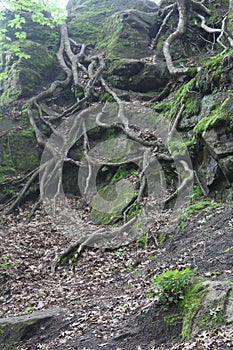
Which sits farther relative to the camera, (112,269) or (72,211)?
(72,211)

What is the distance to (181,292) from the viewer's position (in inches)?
170

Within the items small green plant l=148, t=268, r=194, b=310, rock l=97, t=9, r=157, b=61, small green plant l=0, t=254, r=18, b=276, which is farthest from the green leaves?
small green plant l=148, t=268, r=194, b=310

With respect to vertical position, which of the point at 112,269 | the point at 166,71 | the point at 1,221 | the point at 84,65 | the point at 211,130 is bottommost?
the point at 112,269

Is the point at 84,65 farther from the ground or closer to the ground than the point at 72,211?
farther from the ground

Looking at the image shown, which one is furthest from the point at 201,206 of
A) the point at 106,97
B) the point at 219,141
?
the point at 106,97

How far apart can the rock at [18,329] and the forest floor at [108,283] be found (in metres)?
0.11

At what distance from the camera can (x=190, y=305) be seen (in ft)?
13.4

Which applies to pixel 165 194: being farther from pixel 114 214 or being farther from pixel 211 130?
pixel 211 130

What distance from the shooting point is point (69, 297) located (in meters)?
6.12

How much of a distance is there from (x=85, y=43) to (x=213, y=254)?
13.6 metres

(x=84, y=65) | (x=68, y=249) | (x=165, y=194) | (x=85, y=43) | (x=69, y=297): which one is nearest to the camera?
(x=69, y=297)

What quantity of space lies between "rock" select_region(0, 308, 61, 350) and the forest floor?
0.37 feet

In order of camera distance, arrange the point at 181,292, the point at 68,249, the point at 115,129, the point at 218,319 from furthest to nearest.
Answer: the point at 115,129 < the point at 68,249 < the point at 181,292 < the point at 218,319

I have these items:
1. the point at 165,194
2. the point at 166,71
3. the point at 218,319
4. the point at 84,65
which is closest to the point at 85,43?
the point at 84,65
